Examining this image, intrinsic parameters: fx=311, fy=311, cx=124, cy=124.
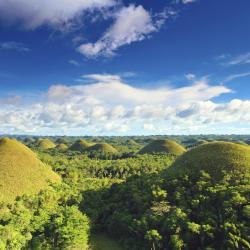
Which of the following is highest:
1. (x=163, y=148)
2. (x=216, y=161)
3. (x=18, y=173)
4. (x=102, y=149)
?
(x=216, y=161)

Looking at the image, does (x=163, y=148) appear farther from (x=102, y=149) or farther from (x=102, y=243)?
(x=102, y=243)

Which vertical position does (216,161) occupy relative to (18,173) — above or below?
above

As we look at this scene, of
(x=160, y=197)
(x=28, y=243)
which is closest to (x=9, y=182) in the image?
(x=28, y=243)

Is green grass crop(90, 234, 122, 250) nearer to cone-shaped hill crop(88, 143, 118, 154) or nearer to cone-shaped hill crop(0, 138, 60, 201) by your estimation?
cone-shaped hill crop(0, 138, 60, 201)

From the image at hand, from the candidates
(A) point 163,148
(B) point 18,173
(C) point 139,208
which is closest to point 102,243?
(C) point 139,208

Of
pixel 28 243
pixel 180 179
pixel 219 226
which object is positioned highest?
Result: pixel 180 179

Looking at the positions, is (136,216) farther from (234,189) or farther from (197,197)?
(234,189)
